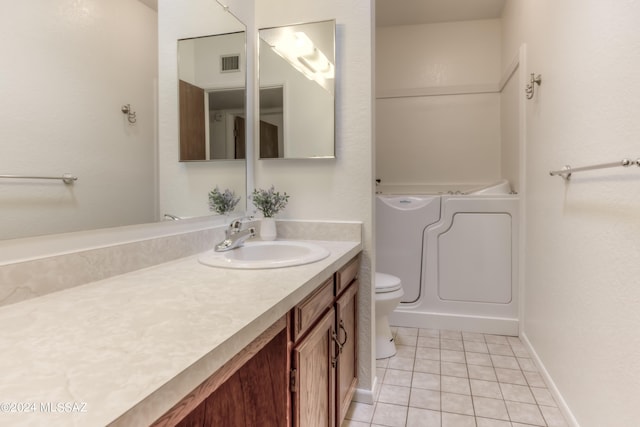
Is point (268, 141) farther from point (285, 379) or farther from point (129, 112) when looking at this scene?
point (285, 379)

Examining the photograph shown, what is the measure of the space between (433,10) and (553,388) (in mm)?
2997

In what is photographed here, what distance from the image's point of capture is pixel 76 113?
966mm

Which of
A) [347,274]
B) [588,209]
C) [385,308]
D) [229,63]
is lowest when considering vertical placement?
[385,308]

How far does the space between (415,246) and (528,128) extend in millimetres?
1089

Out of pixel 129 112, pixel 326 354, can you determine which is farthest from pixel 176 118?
pixel 326 354

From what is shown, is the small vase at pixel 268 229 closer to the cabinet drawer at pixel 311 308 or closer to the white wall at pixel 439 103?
the cabinet drawer at pixel 311 308

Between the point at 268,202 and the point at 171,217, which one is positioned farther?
the point at 268,202

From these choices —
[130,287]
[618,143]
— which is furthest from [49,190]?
[618,143]

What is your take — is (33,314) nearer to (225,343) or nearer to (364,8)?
(225,343)

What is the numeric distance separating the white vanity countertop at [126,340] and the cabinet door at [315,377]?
0.62 ft

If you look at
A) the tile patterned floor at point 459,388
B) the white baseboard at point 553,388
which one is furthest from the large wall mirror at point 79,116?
the white baseboard at point 553,388

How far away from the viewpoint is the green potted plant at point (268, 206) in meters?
1.79

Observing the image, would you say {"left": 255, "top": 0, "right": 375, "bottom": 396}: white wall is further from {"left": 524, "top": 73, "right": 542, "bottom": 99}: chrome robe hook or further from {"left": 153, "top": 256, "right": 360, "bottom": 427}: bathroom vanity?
{"left": 524, "top": 73, "right": 542, "bottom": 99}: chrome robe hook

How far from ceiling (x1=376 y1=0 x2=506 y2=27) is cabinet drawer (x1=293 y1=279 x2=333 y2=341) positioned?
2.83m
